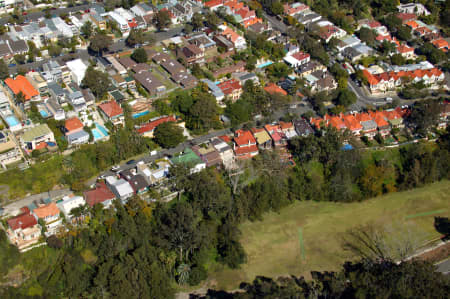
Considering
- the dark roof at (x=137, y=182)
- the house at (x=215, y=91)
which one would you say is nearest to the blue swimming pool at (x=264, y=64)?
the house at (x=215, y=91)

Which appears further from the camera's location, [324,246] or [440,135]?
[440,135]

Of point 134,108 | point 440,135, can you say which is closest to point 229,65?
point 134,108

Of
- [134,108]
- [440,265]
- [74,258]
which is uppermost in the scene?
[134,108]

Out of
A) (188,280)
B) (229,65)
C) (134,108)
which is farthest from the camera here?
(229,65)

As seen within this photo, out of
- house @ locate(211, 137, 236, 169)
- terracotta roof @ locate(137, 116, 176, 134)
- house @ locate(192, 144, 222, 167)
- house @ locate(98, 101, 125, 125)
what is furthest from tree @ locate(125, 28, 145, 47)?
house @ locate(211, 137, 236, 169)

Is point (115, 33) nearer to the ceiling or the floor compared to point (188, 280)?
nearer to the ceiling

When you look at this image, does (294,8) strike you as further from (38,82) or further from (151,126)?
(38,82)

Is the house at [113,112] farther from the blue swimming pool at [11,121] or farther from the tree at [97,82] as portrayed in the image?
the blue swimming pool at [11,121]

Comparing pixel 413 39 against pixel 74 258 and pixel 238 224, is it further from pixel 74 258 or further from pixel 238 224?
pixel 74 258
